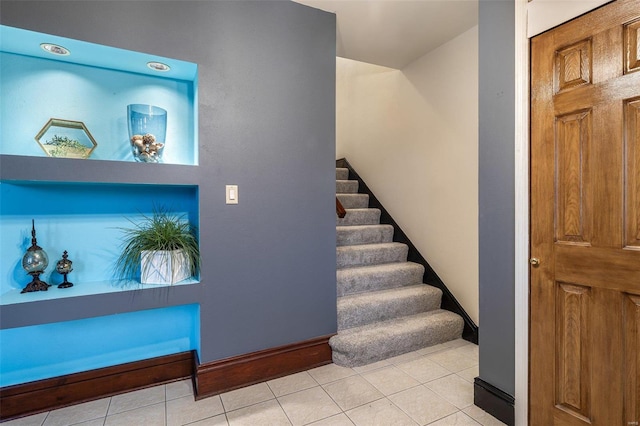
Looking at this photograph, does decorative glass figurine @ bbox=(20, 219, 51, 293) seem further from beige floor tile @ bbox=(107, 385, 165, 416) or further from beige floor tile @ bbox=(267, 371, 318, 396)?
beige floor tile @ bbox=(267, 371, 318, 396)

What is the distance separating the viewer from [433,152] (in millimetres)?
3104

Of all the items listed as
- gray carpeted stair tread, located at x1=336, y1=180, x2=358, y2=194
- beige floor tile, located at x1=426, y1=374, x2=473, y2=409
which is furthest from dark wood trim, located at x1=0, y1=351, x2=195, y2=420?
gray carpeted stair tread, located at x1=336, y1=180, x2=358, y2=194

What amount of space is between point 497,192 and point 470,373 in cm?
131

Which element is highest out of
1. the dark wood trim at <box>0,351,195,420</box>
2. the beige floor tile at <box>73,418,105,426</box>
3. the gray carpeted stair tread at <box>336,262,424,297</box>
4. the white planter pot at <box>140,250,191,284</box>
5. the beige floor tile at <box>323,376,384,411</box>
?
the white planter pot at <box>140,250,191,284</box>

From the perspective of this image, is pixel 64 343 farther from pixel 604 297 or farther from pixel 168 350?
pixel 604 297

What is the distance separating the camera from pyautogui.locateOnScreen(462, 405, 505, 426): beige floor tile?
A: 1682 millimetres

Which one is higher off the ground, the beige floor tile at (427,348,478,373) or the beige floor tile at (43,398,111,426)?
the beige floor tile at (427,348,478,373)

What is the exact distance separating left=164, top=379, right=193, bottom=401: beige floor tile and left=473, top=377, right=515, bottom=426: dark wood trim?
1736mm

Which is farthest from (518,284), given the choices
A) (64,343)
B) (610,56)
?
(64,343)

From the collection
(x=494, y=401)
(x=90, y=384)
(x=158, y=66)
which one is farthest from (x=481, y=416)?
(x=158, y=66)

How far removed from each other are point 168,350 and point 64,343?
59cm

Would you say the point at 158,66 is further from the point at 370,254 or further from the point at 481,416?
the point at 481,416

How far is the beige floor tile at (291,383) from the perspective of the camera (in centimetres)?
202

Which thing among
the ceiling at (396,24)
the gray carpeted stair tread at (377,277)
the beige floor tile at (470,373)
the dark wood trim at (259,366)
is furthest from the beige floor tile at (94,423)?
the ceiling at (396,24)
